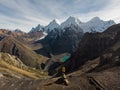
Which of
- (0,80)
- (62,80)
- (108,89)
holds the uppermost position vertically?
(0,80)

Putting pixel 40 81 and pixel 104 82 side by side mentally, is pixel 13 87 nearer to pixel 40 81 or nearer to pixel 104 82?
pixel 40 81

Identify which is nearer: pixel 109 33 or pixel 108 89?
pixel 108 89

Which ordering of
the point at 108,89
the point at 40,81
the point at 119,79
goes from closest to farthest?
the point at 108,89
the point at 119,79
the point at 40,81

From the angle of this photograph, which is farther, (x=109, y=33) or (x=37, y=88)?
(x=109, y=33)

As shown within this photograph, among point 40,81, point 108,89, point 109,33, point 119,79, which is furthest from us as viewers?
point 109,33

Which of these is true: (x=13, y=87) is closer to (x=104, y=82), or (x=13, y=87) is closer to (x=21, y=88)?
(x=21, y=88)

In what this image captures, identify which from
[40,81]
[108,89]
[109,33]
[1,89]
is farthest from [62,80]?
[109,33]

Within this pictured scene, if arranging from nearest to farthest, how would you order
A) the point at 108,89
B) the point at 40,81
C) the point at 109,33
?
the point at 108,89, the point at 40,81, the point at 109,33

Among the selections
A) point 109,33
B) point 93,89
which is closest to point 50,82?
point 93,89

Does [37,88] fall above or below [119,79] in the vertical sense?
above
